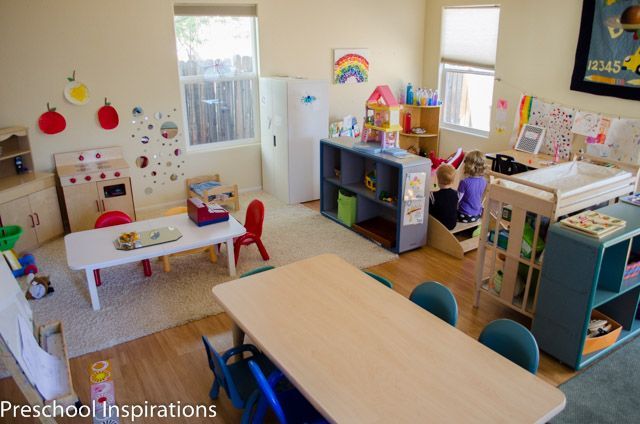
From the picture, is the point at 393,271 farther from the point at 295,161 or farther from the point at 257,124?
the point at 257,124

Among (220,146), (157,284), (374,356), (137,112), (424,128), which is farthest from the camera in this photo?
(424,128)

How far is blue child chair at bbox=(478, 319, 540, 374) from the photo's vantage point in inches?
99.4

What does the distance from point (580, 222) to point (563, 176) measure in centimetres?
85

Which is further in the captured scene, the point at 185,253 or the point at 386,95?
the point at 386,95

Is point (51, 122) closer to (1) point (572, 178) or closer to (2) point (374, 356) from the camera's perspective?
(2) point (374, 356)

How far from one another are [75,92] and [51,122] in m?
0.42

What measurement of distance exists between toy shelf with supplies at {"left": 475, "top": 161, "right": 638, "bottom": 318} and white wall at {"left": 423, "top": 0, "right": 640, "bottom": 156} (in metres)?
1.99

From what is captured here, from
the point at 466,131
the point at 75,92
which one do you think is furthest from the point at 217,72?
the point at 466,131

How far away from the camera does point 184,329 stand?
4012 mm

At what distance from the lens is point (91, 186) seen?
5.64 metres

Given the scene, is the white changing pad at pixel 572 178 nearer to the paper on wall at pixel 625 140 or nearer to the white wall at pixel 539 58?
the paper on wall at pixel 625 140

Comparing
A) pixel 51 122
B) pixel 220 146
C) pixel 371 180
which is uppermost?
pixel 51 122

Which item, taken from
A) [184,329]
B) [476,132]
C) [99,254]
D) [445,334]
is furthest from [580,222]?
[476,132]

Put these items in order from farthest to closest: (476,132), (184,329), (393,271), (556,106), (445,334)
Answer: (476,132), (556,106), (393,271), (184,329), (445,334)
